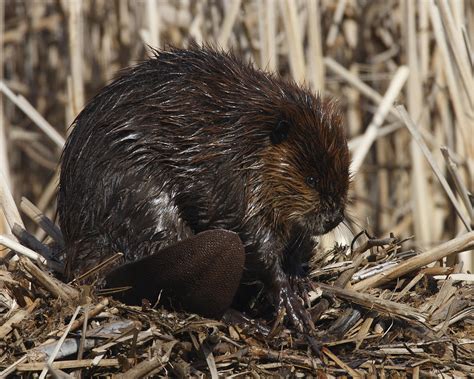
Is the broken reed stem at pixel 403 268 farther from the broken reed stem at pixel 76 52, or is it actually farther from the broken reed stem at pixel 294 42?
the broken reed stem at pixel 76 52

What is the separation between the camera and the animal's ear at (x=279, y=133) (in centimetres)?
221

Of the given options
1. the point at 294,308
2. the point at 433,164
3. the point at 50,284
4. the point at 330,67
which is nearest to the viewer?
the point at 50,284

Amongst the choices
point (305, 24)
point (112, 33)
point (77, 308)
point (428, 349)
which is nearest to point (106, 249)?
point (77, 308)

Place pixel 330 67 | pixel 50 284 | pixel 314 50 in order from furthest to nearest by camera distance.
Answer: pixel 330 67, pixel 314 50, pixel 50 284

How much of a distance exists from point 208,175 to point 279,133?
20 cm

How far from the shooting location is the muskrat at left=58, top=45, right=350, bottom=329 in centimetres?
217

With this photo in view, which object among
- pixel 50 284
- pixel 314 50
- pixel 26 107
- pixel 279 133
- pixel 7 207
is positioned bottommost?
pixel 50 284

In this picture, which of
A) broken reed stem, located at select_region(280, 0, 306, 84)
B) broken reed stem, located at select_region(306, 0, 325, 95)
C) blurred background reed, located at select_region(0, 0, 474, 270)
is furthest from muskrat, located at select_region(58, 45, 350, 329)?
broken reed stem, located at select_region(306, 0, 325, 95)

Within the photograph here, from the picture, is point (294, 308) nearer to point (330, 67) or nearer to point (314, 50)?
point (314, 50)

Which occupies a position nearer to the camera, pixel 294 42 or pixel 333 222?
pixel 333 222

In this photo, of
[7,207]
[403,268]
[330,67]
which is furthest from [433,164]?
[330,67]

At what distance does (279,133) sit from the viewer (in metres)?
2.22

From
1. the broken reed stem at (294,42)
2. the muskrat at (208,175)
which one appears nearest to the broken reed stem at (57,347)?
the muskrat at (208,175)

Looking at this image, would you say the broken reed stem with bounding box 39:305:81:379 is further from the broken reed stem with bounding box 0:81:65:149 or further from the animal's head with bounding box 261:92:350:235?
the broken reed stem with bounding box 0:81:65:149
